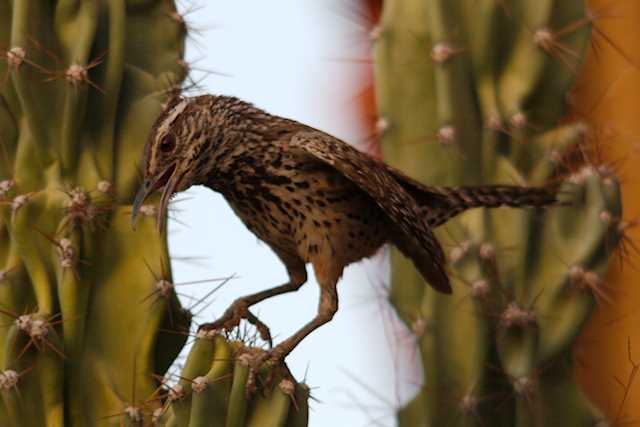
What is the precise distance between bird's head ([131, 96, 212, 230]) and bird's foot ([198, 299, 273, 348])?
247 millimetres

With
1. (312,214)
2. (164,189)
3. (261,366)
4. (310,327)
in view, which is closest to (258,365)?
(261,366)

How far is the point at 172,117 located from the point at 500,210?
1049mm

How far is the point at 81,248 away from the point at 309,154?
56 centimetres

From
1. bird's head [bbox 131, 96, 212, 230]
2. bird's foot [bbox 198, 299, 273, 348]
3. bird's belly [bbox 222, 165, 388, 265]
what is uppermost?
bird's head [bbox 131, 96, 212, 230]

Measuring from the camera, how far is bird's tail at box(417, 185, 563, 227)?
131 inches

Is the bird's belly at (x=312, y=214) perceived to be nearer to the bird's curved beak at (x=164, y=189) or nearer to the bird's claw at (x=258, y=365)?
the bird's curved beak at (x=164, y=189)

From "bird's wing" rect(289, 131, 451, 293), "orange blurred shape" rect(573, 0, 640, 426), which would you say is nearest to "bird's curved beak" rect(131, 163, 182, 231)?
"bird's wing" rect(289, 131, 451, 293)

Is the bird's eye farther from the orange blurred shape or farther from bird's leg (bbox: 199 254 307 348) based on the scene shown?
the orange blurred shape

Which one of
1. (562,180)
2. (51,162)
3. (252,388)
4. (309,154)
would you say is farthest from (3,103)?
(562,180)

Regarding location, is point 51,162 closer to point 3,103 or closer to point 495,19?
point 3,103

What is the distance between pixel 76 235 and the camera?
2904 mm

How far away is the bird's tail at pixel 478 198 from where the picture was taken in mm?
3322

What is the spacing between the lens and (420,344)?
3.45 metres

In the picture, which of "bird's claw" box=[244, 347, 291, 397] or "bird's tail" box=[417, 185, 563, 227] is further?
"bird's tail" box=[417, 185, 563, 227]
